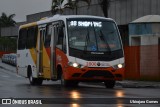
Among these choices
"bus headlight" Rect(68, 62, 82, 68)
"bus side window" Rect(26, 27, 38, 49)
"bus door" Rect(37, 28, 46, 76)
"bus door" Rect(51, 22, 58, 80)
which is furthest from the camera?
"bus side window" Rect(26, 27, 38, 49)

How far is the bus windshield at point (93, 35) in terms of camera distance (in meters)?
24.2

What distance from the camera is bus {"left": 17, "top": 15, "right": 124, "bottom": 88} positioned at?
23984 millimetres

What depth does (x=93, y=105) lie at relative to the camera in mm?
15273

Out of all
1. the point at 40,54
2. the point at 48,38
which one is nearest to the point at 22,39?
the point at 40,54

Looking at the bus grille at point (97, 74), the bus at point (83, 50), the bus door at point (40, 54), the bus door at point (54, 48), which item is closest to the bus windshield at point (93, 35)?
the bus at point (83, 50)

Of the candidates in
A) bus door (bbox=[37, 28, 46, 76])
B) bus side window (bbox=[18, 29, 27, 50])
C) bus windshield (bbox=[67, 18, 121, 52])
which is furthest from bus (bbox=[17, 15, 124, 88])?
bus side window (bbox=[18, 29, 27, 50])

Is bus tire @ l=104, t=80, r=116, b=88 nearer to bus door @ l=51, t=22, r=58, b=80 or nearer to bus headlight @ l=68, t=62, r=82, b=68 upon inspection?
bus headlight @ l=68, t=62, r=82, b=68

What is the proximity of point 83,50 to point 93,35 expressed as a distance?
0.92 metres

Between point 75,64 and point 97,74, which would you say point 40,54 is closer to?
point 75,64

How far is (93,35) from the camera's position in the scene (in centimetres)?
2459

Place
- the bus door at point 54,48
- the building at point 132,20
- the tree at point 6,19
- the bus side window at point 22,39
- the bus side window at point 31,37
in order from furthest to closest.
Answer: the tree at point 6,19, the building at point 132,20, the bus side window at point 22,39, the bus side window at point 31,37, the bus door at point 54,48

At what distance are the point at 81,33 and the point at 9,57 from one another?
4307 cm

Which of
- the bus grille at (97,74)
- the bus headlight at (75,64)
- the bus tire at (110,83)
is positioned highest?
the bus headlight at (75,64)

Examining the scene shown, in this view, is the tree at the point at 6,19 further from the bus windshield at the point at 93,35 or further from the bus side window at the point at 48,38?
the bus windshield at the point at 93,35
